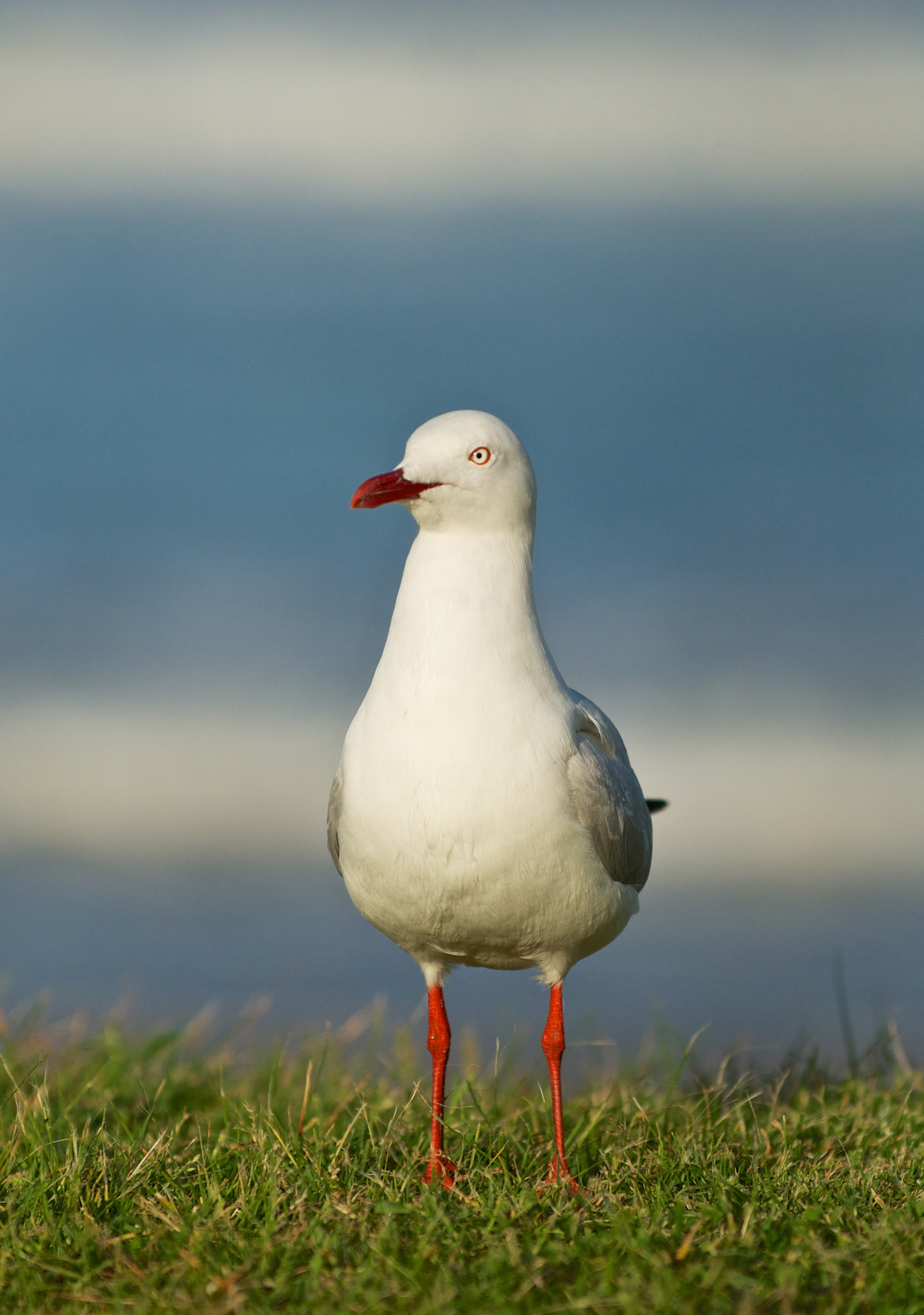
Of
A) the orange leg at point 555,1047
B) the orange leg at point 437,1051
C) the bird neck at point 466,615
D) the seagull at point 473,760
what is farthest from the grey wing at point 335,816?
the orange leg at point 555,1047

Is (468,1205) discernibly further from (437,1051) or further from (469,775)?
(469,775)

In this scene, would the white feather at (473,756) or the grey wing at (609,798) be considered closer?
the white feather at (473,756)

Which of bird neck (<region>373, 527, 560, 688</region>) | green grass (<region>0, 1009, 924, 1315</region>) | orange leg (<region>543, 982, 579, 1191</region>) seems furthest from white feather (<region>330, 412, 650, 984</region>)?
green grass (<region>0, 1009, 924, 1315</region>)

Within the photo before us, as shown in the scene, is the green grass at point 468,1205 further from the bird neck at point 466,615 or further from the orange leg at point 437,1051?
the bird neck at point 466,615

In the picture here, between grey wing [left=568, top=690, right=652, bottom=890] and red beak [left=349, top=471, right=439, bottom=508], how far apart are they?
Result: 1.09 meters

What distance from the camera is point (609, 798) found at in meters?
4.56

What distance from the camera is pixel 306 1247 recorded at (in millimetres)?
3723

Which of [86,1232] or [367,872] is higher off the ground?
[367,872]

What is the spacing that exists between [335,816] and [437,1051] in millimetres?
1102

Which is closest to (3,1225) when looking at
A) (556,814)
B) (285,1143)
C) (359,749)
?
(285,1143)

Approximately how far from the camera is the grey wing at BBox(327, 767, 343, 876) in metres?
4.74

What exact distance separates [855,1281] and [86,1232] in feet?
7.90

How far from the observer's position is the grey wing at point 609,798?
446 centimetres

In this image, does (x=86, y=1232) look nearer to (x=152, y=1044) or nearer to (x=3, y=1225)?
(x=3, y=1225)
